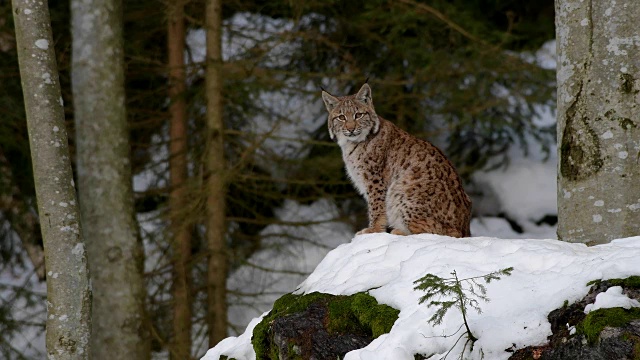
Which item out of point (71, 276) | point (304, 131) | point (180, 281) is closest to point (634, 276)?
point (71, 276)

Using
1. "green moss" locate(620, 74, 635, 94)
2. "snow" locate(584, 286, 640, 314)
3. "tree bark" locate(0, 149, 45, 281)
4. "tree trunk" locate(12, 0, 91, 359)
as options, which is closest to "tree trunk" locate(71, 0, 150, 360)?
"tree bark" locate(0, 149, 45, 281)

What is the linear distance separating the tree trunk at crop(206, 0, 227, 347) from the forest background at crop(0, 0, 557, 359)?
0.28 feet

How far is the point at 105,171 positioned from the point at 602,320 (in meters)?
6.62

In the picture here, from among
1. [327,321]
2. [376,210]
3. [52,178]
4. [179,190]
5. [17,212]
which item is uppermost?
[52,178]

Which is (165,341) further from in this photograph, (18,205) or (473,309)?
(473,309)

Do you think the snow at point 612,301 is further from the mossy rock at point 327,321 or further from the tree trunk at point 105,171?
the tree trunk at point 105,171

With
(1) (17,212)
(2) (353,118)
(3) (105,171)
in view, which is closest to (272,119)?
(3) (105,171)

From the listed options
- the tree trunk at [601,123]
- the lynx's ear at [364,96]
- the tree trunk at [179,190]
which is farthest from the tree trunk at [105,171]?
the tree trunk at [601,123]

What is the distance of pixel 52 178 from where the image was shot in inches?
229

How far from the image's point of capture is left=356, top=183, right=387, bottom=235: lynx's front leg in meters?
6.67

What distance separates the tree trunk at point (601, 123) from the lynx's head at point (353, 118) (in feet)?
6.98

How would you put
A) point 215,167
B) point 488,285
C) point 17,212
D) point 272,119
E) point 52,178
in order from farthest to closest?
point 272,119
point 17,212
point 215,167
point 52,178
point 488,285

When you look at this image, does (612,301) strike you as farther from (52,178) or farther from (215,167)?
(215,167)

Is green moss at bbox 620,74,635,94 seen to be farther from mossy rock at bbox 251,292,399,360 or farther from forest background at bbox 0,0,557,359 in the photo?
forest background at bbox 0,0,557,359
